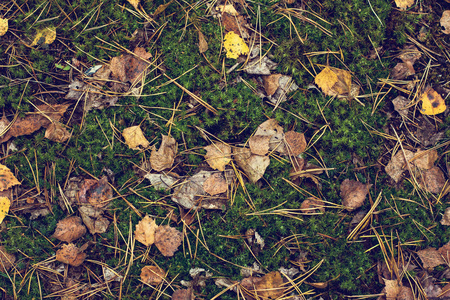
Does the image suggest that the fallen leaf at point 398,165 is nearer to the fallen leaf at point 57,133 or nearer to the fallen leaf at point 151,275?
the fallen leaf at point 151,275

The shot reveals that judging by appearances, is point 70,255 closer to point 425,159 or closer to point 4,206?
point 4,206

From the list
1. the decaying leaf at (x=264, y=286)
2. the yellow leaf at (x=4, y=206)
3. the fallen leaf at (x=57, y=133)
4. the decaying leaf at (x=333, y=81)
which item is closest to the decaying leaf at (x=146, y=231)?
the decaying leaf at (x=264, y=286)

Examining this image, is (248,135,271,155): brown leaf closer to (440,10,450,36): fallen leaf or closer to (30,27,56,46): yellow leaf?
(440,10,450,36): fallen leaf

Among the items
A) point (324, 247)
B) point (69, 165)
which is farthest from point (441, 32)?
point (69, 165)

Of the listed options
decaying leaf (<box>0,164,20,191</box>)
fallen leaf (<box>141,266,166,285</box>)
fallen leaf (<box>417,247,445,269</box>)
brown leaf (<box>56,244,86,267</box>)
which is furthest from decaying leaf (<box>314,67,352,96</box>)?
decaying leaf (<box>0,164,20,191</box>)

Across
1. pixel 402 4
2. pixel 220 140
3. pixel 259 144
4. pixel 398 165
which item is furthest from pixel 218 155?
pixel 402 4

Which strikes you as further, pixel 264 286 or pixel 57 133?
pixel 57 133
